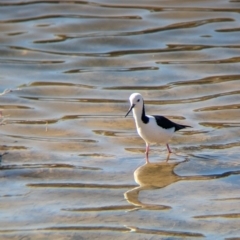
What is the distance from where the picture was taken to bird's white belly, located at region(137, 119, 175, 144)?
9.63 metres

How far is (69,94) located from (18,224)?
4.51 m

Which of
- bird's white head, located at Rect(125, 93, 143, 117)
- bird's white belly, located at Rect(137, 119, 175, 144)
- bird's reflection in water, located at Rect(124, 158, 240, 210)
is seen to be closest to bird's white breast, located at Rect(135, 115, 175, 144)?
→ bird's white belly, located at Rect(137, 119, 175, 144)

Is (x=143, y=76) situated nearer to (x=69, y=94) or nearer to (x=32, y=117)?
(x=69, y=94)

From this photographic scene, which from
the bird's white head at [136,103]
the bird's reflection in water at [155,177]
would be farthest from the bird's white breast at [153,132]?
the bird's reflection in water at [155,177]

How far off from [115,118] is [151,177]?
6.75 feet

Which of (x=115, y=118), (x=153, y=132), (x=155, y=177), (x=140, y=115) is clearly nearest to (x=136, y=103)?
(x=140, y=115)

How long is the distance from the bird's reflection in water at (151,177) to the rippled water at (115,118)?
1 centimetres

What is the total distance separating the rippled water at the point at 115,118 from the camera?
7832 millimetres

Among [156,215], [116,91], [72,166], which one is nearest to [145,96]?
[116,91]

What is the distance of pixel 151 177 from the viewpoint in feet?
29.8

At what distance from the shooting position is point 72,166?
9.22 metres

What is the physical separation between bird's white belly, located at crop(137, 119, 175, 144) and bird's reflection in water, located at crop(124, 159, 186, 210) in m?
0.31

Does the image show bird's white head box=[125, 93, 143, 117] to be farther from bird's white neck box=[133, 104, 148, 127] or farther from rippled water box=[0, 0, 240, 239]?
rippled water box=[0, 0, 240, 239]

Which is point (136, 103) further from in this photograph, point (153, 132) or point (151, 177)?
point (151, 177)
